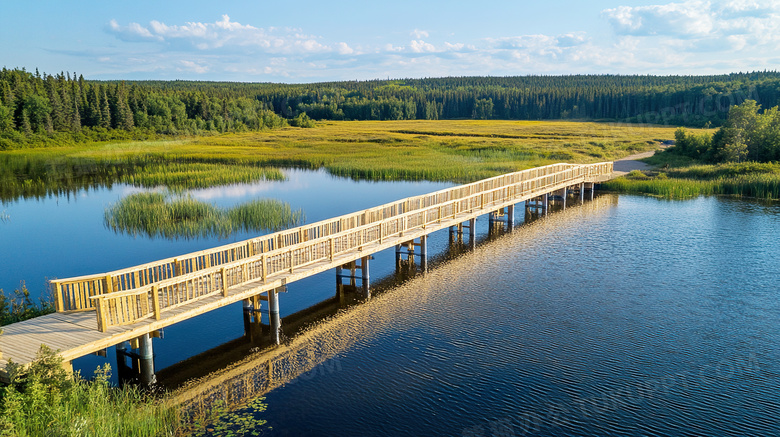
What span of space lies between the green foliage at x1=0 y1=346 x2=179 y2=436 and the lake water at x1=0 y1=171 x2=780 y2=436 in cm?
190

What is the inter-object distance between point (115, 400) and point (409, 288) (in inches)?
414

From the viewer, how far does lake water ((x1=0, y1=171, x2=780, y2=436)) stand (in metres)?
11.9

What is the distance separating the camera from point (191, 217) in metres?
30.7

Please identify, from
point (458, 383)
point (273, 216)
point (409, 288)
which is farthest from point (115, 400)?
point (273, 216)

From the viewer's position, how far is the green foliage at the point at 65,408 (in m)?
9.61

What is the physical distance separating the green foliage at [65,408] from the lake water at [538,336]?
190 cm

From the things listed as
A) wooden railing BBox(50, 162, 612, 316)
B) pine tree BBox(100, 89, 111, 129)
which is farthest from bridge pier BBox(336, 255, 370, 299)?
pine tree BBox(100, 89, 111, 129)

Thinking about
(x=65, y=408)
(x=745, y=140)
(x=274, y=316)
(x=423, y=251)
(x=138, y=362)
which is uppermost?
(x=745, y=140)

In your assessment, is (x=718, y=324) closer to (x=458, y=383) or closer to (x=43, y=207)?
(x=458, y=383)

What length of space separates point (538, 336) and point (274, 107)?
166 m

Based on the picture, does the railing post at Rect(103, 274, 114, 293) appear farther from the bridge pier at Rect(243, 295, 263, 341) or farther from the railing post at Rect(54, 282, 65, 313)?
the bridge pier at Rect(243, 295, 263, 341)

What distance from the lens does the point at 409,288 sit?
2019 centimetres

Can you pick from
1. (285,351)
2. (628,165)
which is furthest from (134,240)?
(628,165)

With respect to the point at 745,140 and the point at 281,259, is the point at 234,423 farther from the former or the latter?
the point at 745,140
